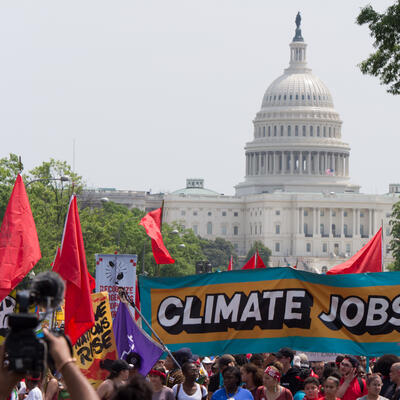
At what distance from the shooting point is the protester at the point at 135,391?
542 centimetres

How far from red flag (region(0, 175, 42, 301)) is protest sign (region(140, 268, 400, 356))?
1.60m

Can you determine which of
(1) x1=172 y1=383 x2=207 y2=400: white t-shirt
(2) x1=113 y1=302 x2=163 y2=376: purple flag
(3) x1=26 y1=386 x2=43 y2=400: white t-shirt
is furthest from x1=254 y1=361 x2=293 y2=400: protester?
(3) x1=26 y1=386 x2=43 y2=400: white t-shirt

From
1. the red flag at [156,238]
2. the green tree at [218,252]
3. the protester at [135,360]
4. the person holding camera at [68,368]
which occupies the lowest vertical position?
the protester at [135,360]

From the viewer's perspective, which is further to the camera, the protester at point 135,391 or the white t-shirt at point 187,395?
the white t-shirt at point 187,395

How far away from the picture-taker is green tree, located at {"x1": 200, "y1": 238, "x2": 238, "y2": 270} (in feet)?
592

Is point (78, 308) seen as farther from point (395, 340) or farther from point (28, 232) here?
point (395, 340)

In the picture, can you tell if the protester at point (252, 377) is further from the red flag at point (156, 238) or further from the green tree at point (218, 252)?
the green tree at point (218, 252)

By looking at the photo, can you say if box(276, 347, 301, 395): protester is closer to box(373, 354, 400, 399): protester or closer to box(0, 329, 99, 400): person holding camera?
box(373, 354, 400, 399): protester

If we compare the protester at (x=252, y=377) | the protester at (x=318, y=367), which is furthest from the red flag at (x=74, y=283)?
the protester at (x=318, y=367)

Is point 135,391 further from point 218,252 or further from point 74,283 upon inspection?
point 218,252

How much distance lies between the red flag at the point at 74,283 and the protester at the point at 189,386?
4.11ft

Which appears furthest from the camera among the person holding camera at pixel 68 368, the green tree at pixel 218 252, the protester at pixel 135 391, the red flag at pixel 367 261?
the green tree at pixel 218 252

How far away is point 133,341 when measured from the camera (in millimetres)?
13023

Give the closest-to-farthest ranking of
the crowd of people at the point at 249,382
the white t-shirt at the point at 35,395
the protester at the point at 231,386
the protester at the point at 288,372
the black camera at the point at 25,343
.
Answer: the black camera at the point at 25,343 → the white t-shirt at the point at 35,395 → the crowd of people at the point at 249,382 → the protester at the point at 231,386 → the protester at the point at 288,372
